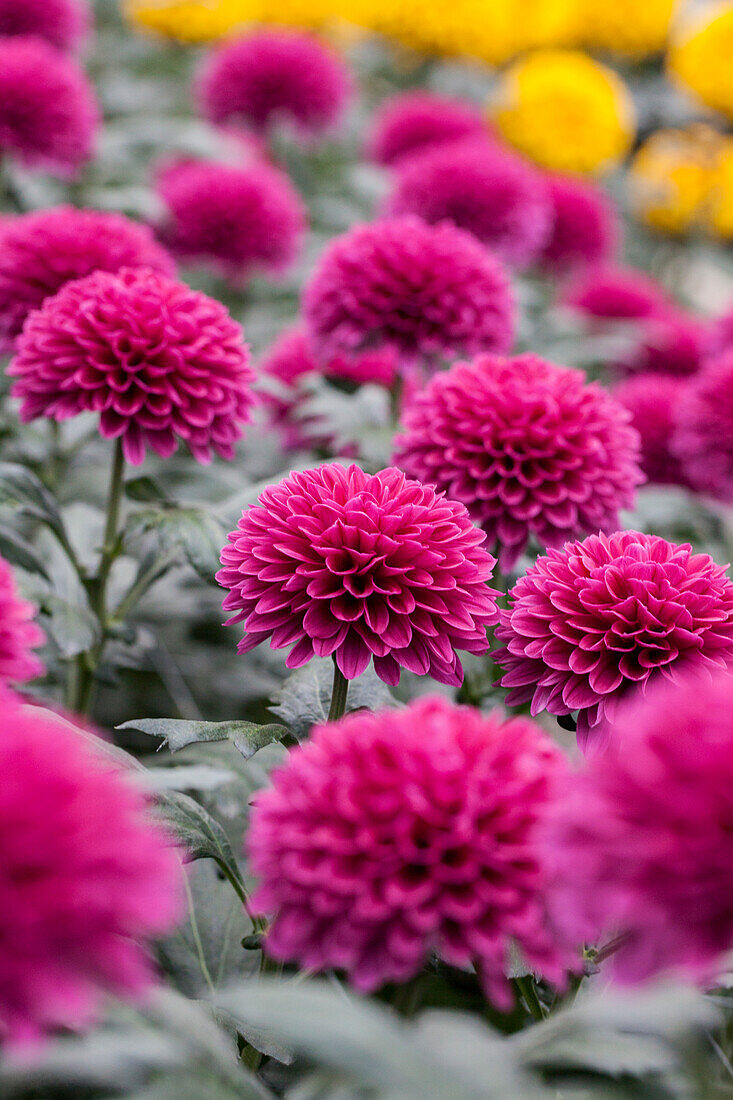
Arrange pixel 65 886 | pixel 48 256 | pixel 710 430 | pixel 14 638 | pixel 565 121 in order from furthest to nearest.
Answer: pixel 565 121, pixel 710 430, pixel 48 256, pixel 14 638, pixel 65 886

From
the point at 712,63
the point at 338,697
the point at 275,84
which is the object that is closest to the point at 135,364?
the point at 338,697

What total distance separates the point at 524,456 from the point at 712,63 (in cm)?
242

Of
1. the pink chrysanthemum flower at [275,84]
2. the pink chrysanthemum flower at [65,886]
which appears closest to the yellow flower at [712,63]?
the pink chrysanthemum flower at [275,84]

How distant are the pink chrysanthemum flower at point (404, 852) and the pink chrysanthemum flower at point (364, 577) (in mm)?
212

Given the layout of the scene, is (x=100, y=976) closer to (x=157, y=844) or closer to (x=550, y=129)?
(x=157, y=844)

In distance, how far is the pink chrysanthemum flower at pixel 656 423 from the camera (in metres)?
1.71

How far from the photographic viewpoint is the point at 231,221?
199cm

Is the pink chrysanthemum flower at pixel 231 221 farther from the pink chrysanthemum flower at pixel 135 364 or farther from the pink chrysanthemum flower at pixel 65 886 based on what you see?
the pink chrysanthemum flower at pixel 65 886

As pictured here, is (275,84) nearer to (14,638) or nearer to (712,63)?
(712,63)

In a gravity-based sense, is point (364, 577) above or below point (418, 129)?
below

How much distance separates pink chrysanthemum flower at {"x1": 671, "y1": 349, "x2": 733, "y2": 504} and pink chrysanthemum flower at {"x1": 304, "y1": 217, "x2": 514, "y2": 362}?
0.94 feet

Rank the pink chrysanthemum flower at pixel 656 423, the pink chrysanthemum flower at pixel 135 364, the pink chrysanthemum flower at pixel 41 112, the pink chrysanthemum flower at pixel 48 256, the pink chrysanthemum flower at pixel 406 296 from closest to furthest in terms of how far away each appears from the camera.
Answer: the pink chrysanthemum flower at pixel 135 364 < the pink chrysanthemum flower at pixel 48 256 < the pink chrysanthemum flower at pixel 406 296 < the pink chrysanthemum flower at pixel 656 423 < the pink chrysanthemum flower at pixel 41 112

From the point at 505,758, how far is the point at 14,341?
0.93 meters

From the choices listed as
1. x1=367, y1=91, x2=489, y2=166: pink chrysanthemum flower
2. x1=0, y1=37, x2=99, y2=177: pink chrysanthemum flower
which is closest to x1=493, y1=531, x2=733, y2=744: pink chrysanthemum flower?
x1=0, y1=37, x2=99, y2=177: pink chrysanthemum flower
